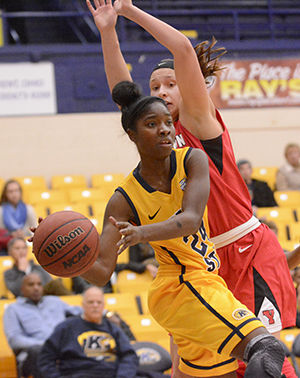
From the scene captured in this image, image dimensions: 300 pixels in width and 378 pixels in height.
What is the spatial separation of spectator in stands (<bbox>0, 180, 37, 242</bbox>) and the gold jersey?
5397 millimetres

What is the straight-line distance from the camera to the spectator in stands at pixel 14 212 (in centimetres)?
848

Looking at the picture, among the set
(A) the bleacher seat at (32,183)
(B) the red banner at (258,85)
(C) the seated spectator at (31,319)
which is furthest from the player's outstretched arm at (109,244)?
(B) the red banner at (258,85)

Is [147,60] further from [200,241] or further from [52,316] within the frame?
[200,241]

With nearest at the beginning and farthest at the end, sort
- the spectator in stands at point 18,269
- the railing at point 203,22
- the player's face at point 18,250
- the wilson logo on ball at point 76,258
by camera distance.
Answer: the wilson logo on ball at point 76,258 < the spectator in stands at point 18,269 < the player's face at point 18,250 < the railing at point 203,22

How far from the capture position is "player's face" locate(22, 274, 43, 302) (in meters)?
6.85

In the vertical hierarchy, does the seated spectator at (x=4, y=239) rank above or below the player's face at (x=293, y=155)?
below

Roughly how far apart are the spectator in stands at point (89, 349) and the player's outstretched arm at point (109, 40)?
2.90 m

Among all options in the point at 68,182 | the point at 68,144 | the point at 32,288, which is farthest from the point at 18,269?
the point at 68,144

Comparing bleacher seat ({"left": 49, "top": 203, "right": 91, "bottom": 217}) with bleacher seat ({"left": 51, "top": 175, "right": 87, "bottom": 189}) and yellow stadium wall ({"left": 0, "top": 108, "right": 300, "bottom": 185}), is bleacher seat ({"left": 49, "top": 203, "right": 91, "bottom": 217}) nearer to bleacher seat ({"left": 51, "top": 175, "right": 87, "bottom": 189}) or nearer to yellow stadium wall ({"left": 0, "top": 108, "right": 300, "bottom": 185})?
bleacher seat ({"left": 51, "top": 175, "right": 87, "bottom": 189})

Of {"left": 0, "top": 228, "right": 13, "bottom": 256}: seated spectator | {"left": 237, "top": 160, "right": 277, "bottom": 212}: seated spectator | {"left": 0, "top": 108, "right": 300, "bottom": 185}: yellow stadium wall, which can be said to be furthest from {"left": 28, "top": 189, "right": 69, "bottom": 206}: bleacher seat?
{"left": 237, "top": 160, "right": 277, "bottom": 212}: seated spectator

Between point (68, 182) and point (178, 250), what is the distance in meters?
7.19

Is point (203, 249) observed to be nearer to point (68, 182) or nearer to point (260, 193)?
point (260, 193)

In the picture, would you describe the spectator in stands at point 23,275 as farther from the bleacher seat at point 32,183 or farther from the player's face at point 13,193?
the bleacher seat at point 32,183

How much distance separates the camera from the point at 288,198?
9.92 meters
